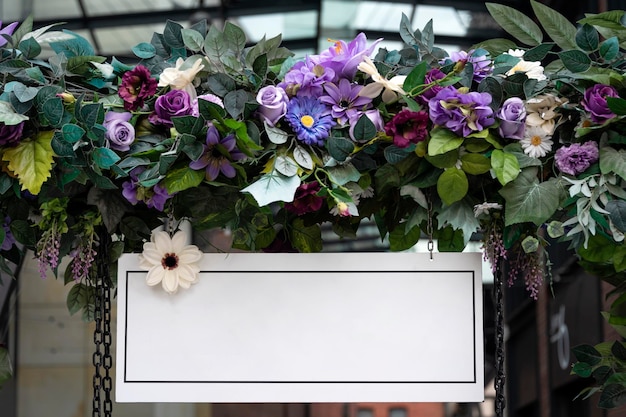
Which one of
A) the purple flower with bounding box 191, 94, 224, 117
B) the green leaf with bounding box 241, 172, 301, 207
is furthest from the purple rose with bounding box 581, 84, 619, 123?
the purple flower with bounding box 191, 94, 224, 117

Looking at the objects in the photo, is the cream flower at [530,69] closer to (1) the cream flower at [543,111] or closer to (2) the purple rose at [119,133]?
(1) the cream flower at [543,111]

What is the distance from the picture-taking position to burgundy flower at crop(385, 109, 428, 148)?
1.75m

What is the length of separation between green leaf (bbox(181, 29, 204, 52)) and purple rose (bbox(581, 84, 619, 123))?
0.76 m

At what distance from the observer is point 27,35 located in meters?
1.88

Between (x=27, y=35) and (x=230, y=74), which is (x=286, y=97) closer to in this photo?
(x=230, y=74)

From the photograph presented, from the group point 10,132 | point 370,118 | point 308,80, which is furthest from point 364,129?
point 10,132

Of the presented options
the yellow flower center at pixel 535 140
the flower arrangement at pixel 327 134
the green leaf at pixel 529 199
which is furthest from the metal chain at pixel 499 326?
the yellow flower center at pixel 535 140

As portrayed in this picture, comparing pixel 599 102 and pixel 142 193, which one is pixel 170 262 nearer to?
pixel 142 193

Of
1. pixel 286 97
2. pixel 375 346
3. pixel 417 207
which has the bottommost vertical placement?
pixel 375 346

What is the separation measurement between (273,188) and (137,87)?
35cm

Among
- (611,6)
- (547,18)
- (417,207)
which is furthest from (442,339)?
(611,6)

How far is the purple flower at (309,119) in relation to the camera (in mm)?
1801

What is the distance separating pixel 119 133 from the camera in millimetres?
1804

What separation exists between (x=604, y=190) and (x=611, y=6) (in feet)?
14.7
